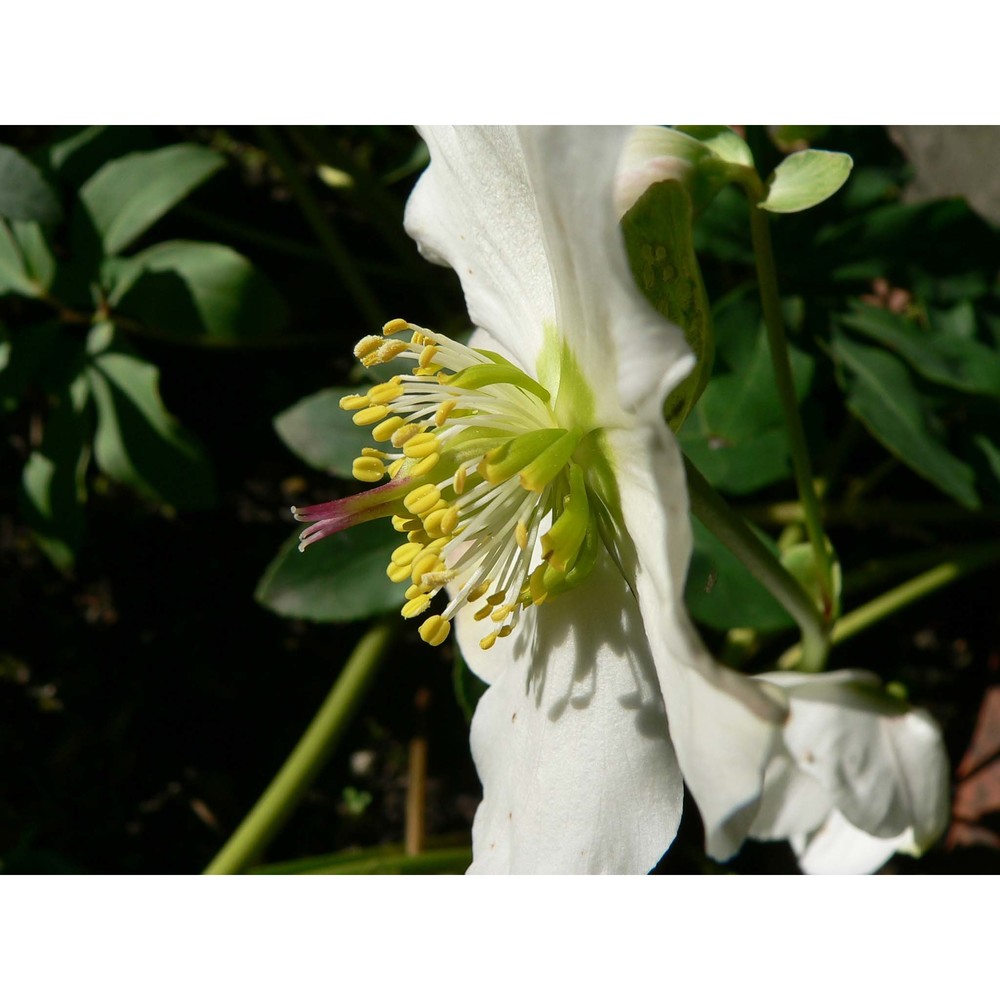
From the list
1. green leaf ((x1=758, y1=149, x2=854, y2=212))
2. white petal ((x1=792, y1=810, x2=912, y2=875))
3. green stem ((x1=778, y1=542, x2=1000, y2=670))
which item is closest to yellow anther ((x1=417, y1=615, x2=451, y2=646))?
green leaf ((x1=758, y1=149, x2=854, y2=212))

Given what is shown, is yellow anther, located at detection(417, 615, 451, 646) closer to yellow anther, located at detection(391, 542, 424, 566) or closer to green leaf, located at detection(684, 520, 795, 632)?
yellow anther, located at detection(391, 542, 424, 566)

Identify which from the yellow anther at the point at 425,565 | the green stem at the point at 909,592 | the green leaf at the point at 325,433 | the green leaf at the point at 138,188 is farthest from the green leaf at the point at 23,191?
the green stem at the point at 909,592

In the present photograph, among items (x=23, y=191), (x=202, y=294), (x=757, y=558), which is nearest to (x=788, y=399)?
(x=757, y=558)

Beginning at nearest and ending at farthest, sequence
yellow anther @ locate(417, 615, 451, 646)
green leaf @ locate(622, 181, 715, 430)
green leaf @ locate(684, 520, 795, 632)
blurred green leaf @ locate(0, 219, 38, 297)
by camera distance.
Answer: green leaf @ locate(622, 181, 715, 430)
yellow anther @ locate(417, 615, 451, 646)
green leaf @ locate(684, 520, 795, 632)
blurred green leaf @ locate(0, 219, 38, 297)

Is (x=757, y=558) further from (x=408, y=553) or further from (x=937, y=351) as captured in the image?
(x=937, y=351)

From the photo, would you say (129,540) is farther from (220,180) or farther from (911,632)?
(911,632)
